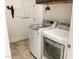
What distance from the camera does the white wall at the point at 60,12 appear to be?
2.30 meters

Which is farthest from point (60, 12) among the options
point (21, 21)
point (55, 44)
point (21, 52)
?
point (21, 21)

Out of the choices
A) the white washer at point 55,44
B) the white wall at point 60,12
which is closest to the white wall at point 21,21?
the white wall at point 60,12

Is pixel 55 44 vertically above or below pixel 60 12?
below

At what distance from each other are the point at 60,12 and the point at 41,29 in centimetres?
68

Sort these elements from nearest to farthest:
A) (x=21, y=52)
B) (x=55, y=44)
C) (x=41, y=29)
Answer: (x=55, y=44) < (x=41, y=29) < (x=21, y=52)

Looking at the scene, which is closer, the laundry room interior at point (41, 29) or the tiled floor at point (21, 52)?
the laundry room interior at point (41, 29)

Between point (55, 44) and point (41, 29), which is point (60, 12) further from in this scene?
point (55, 44)

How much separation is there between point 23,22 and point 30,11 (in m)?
0.51

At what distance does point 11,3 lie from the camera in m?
3.51

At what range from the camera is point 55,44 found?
1859 millimetres

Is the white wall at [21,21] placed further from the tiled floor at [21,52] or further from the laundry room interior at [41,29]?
the tiled floor at [21,52]

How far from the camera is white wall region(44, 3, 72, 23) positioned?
230cm
